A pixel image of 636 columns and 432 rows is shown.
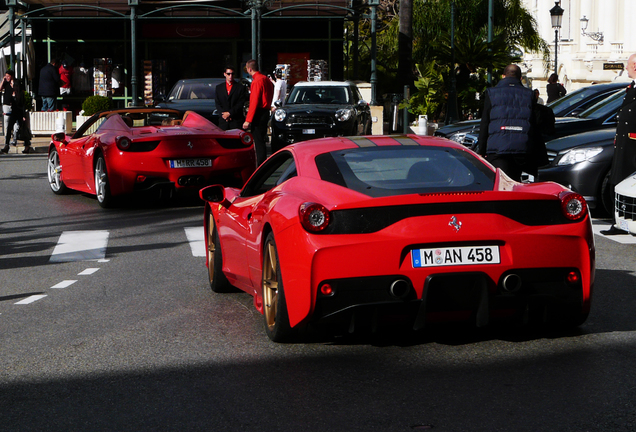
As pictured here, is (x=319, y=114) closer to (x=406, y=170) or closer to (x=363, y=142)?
(x=363, y=142)

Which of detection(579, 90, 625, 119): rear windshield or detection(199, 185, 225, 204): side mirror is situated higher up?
detection(579, 90, 625, 119): rear windshield

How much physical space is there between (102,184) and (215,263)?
254 inches

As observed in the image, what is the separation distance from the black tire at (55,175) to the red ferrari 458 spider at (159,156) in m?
1.41

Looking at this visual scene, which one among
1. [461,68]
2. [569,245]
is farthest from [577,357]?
[461,68]

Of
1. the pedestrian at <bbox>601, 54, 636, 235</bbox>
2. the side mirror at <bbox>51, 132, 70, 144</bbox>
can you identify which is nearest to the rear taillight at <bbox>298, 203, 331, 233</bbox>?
the pedestrian at <bbox>601, 54, 636, 235</bbox>

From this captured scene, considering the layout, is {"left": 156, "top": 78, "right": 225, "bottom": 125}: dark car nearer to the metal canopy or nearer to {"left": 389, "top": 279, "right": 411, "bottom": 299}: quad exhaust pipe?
the metal canopy

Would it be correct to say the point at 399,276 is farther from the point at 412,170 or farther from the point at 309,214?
the point at 412,170

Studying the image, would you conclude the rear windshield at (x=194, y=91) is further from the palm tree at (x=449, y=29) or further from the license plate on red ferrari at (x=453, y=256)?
the license plate on red ferrari at (x=453, y=256)

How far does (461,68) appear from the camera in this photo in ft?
106

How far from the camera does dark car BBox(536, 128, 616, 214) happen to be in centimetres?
1240

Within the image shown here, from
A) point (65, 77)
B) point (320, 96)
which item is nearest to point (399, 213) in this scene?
point (320, 96)

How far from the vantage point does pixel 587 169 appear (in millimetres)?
12383

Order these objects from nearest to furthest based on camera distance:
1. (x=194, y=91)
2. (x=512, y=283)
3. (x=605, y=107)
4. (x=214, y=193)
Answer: (x=512, y=283) < (x=214, y=193) < (x=605, y=107) < (x=194, y=91)

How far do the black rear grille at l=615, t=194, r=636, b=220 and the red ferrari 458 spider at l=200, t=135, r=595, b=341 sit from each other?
4571 mm
